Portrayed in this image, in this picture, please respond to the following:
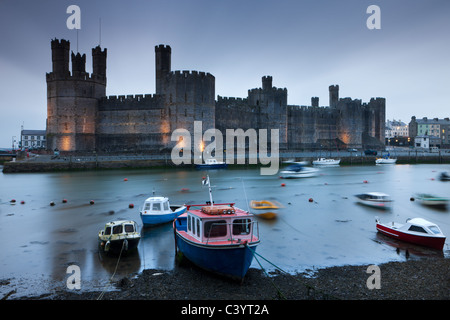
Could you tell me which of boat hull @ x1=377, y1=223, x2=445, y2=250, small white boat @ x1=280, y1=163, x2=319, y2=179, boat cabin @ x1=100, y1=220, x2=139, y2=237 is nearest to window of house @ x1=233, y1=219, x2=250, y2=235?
boat cabin @ x1=100, y1=220, x2=139, y2=237

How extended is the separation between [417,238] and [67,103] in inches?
1517

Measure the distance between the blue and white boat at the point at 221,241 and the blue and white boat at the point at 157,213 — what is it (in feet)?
13.8

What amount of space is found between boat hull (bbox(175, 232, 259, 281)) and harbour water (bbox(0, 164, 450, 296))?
1101mm

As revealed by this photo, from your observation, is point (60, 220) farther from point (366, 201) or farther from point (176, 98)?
point (176, 98)

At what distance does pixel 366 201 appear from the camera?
61.0 ft

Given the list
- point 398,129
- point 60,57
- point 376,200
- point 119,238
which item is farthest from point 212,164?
point 398,129

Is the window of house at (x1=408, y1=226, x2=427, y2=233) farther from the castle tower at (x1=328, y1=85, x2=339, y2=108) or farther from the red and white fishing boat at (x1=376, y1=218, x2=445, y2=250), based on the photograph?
the castle tower at (x1=328, y1=85, x2=339, y2=108)

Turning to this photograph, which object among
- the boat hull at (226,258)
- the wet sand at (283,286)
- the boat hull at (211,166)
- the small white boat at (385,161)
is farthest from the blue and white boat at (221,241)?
the small white boat at (385,161)

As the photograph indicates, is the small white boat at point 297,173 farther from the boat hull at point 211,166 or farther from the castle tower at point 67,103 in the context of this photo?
the castle tower at point 67,103

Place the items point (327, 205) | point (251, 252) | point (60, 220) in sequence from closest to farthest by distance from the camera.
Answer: point (251, 252) < point (60, 220) < point (327, 205)

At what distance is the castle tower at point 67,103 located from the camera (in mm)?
40375

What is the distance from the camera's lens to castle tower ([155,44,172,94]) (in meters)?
42.1
